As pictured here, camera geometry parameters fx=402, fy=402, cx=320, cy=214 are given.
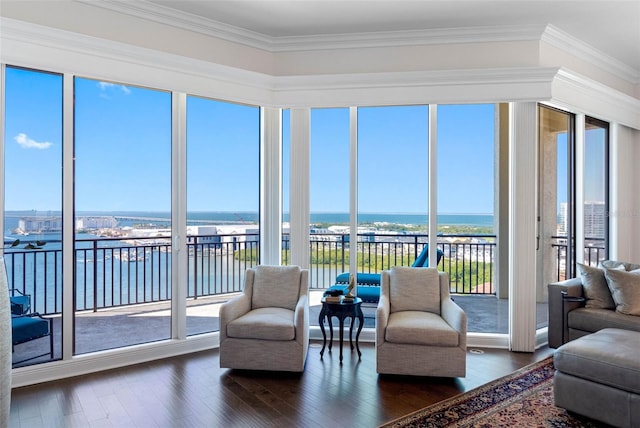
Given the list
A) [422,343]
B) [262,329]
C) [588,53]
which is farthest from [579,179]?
[262,329]

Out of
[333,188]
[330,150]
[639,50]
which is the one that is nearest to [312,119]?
[330,150]

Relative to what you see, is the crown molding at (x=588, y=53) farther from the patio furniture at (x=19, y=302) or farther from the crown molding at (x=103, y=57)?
the patio furniture at (x=19, y=302)

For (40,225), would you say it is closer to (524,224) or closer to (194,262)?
(194,262)

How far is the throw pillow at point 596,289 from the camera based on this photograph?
370 cm

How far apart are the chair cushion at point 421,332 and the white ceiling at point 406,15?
2.77 metres

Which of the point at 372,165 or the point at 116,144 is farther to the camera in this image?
the point at 372,165

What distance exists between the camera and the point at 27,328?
10.4 ft

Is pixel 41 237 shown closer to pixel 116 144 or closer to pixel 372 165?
pixel 116 144

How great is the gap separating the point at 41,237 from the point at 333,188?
274 cm

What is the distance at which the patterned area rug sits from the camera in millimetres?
2566

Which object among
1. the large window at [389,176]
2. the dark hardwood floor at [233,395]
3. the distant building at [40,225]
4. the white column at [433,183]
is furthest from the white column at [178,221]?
the white column at [433,183]

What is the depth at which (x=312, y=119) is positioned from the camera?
4.43m

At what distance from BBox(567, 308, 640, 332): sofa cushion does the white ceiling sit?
2.76 m

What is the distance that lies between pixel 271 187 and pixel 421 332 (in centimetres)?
223
